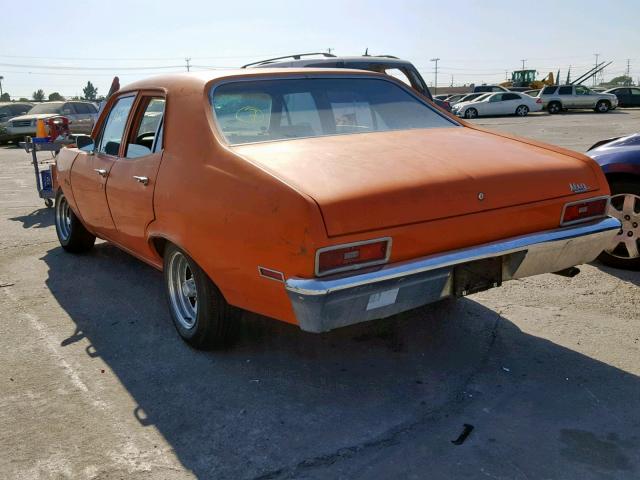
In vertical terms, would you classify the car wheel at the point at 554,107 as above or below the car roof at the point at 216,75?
below

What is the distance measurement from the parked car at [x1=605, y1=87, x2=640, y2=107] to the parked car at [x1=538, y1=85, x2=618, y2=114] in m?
3.70

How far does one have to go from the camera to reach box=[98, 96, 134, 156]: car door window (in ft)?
14.9

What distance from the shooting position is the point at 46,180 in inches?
326

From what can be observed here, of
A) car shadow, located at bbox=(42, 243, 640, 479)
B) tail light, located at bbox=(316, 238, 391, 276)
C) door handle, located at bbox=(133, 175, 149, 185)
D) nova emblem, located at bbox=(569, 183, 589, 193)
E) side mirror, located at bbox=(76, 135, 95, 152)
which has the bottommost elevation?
car shadow, located at bbox=(42, 243, 640, 479)

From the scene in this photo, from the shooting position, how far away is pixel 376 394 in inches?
127

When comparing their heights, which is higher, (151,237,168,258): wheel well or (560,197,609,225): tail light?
(560,197,609,225): tail light

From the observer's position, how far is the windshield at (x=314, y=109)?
11.8 ft

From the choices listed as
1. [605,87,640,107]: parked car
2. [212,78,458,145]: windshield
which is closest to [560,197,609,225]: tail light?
[212,78,458,145]: windshield

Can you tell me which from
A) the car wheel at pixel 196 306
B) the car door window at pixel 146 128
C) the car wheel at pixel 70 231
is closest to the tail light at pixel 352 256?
the car wheel at pixel 196 306

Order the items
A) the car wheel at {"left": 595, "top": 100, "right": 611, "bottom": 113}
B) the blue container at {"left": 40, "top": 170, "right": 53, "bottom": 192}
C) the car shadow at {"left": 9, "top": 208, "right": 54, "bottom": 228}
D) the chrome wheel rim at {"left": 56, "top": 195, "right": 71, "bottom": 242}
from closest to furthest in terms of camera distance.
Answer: the chrome wheel rim at {"left": 56, "top": 195, "right": 71, "bottom": 242}, the car shadow at {"left": 9, "top": 208, "right": 54, "bottom": 228}, the blue container at {"left": 40, "top": 170, "right": 53, "bottom": 192}, the car wheel at {"left": 595, "top": 100, "right": 611, "bottom": 113}

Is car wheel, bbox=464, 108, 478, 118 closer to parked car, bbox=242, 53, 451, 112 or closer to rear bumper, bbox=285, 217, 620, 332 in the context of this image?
parked car, bbox=242, 53, 451, 112

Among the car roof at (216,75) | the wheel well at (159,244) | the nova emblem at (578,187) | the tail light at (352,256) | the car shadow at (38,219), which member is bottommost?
the car shadow at (38,219)

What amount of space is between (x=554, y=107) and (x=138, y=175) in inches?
1439

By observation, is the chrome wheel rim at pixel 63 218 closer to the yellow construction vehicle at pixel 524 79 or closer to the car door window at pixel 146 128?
the car door window at pixel 146 128
